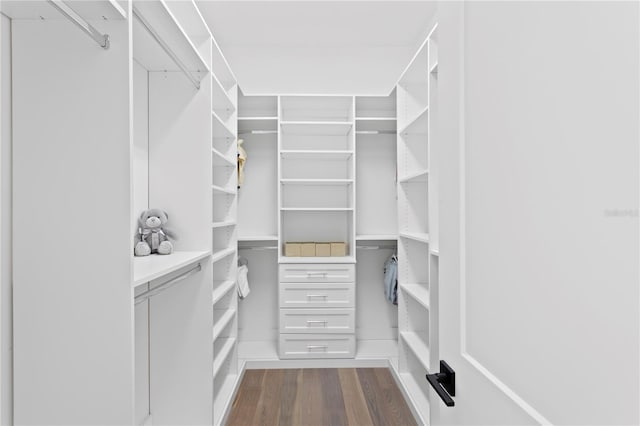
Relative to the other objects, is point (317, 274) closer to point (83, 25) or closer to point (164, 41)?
point (164, 41)

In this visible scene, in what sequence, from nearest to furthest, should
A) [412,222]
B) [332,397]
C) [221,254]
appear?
[221,254]
[332,397]
[412,222]

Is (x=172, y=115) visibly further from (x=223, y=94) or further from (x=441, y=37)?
(x=441, y=37)

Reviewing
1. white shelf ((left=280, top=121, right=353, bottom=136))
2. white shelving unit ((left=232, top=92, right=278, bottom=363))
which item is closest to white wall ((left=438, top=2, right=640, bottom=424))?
white shelf ((left=280, top=121, right=353, bottom=136))

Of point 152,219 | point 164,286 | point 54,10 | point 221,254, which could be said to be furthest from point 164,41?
point 221,254

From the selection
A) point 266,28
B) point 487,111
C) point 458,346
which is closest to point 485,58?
point 487,111

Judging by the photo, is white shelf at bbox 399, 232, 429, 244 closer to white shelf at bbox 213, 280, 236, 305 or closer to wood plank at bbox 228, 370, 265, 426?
white shelf at bbox 213, 280, 236, 305

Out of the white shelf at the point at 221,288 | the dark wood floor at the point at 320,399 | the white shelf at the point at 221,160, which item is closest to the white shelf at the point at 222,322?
the white shelf at the point at 221,288

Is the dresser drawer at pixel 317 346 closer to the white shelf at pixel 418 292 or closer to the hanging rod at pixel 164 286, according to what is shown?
the white shelf at pixel 418 292

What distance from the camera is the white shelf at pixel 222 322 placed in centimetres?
252

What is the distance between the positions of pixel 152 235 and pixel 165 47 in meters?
0.94

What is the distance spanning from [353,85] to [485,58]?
3187 millimetres

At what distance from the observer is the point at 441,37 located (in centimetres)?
94

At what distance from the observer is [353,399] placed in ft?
9.27

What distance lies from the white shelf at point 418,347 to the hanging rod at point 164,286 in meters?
1.44
